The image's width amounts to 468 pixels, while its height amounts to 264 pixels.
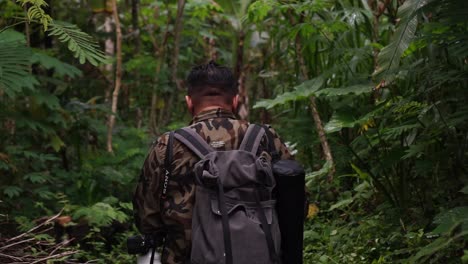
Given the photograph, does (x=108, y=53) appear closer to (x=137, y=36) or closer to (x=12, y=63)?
(x=137, y=36)

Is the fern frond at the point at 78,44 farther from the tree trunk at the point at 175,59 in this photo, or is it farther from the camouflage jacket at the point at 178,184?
the tree trunk at the point at 175,59

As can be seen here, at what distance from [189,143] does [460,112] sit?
2010mm

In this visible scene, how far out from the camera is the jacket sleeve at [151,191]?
3410 millimetres

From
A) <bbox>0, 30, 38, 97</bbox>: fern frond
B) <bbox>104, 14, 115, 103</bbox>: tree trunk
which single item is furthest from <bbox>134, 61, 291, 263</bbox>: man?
<bbox>104, 14, 115, 103</bbox>: tree trunk

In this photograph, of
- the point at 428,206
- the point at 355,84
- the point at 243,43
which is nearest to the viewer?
the point at 428,206

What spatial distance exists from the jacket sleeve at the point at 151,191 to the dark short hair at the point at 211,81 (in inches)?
11.6

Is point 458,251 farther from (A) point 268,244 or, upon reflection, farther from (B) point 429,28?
(A) point 268,244

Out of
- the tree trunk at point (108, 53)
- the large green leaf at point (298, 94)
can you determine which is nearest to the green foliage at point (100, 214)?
the large green leaf at point (298, 94)

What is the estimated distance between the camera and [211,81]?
3.46 metres

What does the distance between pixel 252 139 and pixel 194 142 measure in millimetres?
275

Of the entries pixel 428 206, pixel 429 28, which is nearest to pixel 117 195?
pixel 428 206

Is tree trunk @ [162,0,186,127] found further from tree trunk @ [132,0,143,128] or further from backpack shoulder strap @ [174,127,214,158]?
backpack shoulder strap @ [174,127,214,158]

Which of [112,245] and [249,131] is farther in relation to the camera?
[112,245]

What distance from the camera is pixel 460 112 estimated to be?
4.46 meters
